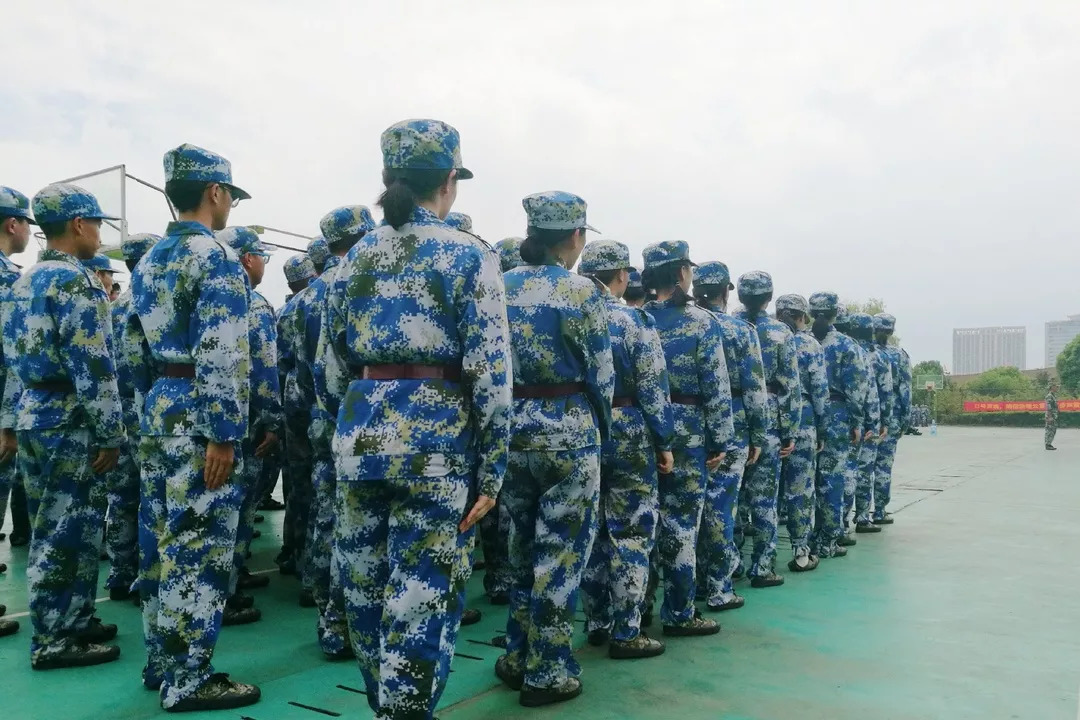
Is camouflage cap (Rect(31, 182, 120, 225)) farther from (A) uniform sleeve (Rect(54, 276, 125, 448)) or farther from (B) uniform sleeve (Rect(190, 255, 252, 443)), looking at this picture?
(B) uniform sleeve (Rect(190, 255, 252, 443))

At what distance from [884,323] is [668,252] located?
5.14 m

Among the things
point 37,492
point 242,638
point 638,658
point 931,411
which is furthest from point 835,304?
point 931,411

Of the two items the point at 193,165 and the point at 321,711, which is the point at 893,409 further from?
the point at 193,165

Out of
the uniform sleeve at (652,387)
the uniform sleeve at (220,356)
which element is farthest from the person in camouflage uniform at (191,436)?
the uniform sleeve at (652,387)

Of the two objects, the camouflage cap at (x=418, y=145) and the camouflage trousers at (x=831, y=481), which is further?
the camouflage trousers at (x=831, y=481)

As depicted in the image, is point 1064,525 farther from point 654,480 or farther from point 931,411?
point 931,411

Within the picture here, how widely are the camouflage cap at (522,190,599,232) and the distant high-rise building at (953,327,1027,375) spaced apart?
18733 cm

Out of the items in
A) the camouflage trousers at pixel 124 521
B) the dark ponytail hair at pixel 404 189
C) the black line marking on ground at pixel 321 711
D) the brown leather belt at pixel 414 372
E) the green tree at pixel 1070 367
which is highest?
the green tree at pixel 1070 367

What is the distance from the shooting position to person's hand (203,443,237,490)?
9.66 feet

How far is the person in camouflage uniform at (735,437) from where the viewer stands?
183 inches

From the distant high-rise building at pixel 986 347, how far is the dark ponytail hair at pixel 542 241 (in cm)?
18737

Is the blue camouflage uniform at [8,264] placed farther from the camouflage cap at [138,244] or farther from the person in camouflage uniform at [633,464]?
the person in camouflage uniform at [633,464]

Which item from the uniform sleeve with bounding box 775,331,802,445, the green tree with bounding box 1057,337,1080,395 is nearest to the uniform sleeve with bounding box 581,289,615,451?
the uniform sleeve with bounding box 775,331,802,445

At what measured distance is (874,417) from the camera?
710cm
